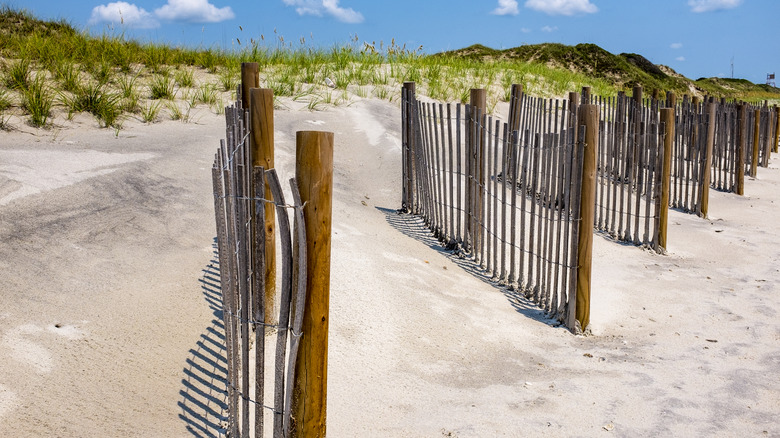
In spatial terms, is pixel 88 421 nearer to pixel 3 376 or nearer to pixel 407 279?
pixel 3 376

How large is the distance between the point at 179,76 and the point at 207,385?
770 centimetres

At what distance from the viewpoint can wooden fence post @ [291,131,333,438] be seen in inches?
90.9

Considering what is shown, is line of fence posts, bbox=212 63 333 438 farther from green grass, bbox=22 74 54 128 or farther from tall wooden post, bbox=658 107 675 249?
green grass, bbox=22 74 54 128

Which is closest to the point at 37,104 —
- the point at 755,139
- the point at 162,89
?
the point at 162,89

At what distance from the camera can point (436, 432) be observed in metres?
2.98

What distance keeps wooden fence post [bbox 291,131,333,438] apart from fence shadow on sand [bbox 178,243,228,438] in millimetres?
675

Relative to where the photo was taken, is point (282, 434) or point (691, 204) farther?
point (691, 204)

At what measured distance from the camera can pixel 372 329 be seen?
394 centimetres

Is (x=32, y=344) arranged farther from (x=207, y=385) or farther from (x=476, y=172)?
(x=476, y=172)

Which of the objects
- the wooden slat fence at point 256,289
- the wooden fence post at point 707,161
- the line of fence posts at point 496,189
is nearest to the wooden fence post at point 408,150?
the line of fence posts at point 496,189

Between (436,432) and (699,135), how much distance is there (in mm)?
6699

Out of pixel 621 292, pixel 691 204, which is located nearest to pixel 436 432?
pixel 621 292

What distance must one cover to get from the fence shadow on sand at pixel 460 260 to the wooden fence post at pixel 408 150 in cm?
15

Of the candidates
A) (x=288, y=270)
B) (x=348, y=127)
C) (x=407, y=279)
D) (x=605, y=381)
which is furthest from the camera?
(x=348, y=127)
